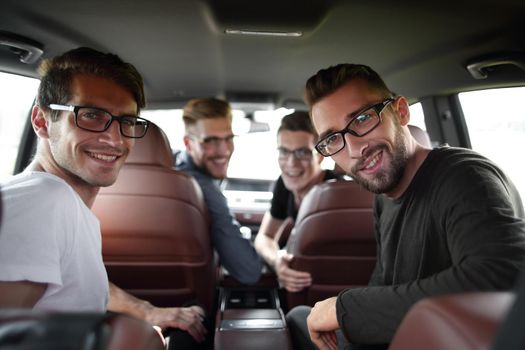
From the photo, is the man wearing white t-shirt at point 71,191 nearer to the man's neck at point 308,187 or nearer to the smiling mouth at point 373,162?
the smiling mouth at point 373,162

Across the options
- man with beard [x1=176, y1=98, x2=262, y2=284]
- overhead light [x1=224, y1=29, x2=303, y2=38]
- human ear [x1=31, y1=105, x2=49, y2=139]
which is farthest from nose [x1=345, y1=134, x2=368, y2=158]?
man with beard [x1=176, y1=98, x2=262, y2=284]

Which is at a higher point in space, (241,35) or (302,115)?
(241,35)

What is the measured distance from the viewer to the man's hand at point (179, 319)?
6.64 feet

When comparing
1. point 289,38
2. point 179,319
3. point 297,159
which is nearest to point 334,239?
point 179,319

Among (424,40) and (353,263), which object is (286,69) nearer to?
(424,40)

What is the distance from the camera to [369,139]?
5.75ft

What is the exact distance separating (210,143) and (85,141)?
1580 mm

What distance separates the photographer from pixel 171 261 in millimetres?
2357

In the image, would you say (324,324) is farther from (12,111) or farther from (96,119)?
(12,111)

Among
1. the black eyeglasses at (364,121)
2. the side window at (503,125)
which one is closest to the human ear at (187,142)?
the black eyeglasses at (364,121)

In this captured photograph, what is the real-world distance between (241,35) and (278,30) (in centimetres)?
21

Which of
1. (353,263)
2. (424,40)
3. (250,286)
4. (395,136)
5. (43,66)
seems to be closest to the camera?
(395,136)

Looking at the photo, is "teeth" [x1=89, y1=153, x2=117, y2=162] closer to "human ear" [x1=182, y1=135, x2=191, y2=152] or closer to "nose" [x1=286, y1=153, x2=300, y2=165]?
"human ear" [x1=182, y1=135, x2=191, y2=152]

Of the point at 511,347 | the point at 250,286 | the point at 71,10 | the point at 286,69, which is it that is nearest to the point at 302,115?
the point at 286,69
